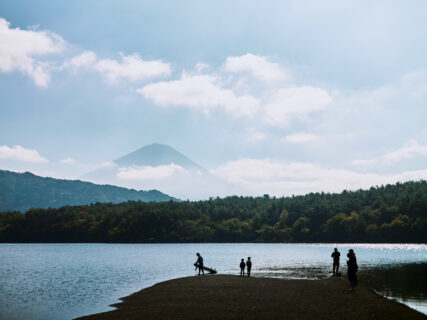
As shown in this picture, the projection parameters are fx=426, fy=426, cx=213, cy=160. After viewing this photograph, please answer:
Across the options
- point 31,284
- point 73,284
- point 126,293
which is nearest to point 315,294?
point 126,293

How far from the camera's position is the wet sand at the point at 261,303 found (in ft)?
97.1

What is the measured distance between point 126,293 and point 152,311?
18.4 meters

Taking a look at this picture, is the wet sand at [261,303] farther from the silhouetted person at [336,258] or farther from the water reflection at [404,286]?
the water reflection at [404,286]

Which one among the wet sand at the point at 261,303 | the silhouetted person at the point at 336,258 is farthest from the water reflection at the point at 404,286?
the silhouetted person at the point at 336,258

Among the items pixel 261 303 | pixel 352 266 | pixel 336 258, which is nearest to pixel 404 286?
pixel 336 258

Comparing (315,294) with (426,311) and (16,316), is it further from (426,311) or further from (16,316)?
(16,316)

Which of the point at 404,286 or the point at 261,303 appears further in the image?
the point at 404,286

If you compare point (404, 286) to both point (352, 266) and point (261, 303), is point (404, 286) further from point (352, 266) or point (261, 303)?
point (261, 303)

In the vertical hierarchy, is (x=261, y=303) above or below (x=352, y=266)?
below

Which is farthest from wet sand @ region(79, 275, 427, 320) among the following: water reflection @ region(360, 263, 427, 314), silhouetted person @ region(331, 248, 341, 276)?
water reflection @ region(360, 263, 427, 314)

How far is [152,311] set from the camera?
33219 mm

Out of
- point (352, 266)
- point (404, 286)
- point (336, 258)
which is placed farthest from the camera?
point (336, 258)

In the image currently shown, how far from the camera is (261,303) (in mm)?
34594

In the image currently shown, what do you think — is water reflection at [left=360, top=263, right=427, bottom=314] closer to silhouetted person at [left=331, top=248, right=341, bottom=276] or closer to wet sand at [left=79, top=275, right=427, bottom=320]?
wet sand at [left=79, top=275, right=427, bottom=320]
